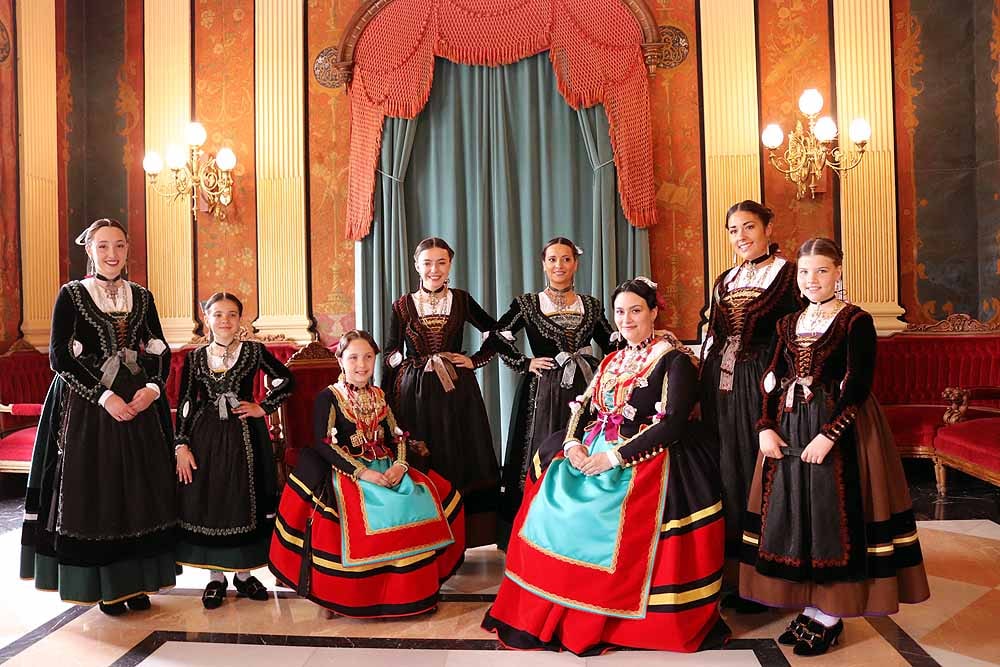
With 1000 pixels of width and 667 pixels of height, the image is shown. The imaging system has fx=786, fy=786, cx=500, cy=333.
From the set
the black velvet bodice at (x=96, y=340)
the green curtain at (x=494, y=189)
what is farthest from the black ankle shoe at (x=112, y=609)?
the green curtain at (x=494, y=189)

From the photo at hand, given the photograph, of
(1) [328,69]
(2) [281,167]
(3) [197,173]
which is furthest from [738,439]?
(3) [197,173]

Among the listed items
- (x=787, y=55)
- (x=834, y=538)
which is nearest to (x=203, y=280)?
(x=787, y=55)

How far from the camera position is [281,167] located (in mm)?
5836

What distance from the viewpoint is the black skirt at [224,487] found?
3062mm

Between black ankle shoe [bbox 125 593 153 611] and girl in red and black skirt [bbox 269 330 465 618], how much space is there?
544 millimetres

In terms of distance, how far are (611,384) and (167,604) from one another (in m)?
1.98

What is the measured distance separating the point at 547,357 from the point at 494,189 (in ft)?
7.80

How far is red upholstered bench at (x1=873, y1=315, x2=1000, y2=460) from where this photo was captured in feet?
17.1

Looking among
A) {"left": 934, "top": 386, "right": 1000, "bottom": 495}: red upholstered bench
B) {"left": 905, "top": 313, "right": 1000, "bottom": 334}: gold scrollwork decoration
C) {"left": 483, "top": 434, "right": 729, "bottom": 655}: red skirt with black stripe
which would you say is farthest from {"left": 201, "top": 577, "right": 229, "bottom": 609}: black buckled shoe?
{"left": 905, "top": 313, "right": 1000, "bottom": 334}: gold scrollwork decoration

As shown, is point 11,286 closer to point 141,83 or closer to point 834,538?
point 141,83

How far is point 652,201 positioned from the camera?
541cm

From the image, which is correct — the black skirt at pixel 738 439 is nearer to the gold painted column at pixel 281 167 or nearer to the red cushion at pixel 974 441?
the red cushion at pixel 974 441

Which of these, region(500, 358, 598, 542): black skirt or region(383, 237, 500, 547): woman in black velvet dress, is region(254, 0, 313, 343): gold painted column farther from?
region(500, 358, 598, 542): black skirt

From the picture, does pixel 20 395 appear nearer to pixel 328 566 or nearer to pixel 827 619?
pixel 328 566
